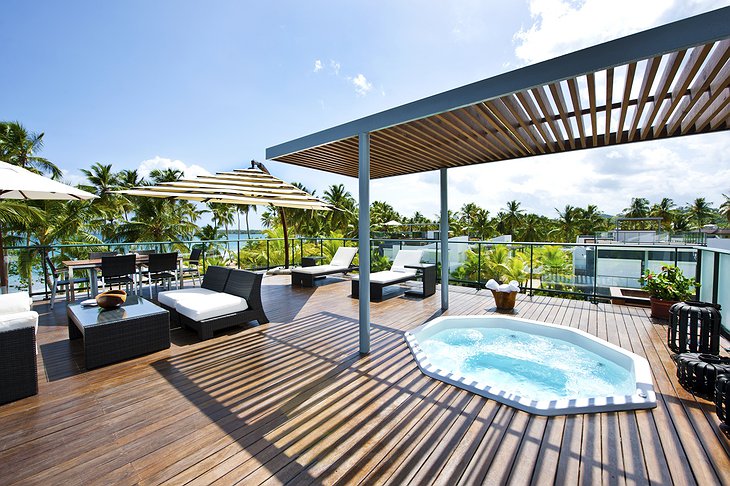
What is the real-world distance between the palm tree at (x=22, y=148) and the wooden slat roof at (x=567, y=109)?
22.0 meters

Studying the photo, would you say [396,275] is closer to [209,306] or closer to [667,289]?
[209,306]

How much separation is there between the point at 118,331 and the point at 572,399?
4.37 metres

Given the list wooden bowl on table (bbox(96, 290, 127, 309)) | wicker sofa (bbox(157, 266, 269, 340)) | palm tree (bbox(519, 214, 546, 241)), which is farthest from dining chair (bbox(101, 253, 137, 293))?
palm tree (bbox(519, 214, 546, 241))

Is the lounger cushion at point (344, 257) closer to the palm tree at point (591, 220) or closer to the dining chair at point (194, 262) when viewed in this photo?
the dining chair at point (194, 262)

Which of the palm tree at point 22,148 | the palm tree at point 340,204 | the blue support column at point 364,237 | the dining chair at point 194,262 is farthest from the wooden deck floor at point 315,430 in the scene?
the palm tree at point 340,204

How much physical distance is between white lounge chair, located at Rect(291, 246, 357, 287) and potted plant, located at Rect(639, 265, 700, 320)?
574cm

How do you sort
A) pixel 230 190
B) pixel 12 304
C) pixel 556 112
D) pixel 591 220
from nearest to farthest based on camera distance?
pixel 556 112, pixel 12 304, pixel 230 190, pixel 591 220

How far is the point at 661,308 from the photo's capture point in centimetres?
480

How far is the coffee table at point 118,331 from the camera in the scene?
328 centimetres

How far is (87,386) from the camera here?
2912 mm

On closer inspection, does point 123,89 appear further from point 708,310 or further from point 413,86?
point 708,310

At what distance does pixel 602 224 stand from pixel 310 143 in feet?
178

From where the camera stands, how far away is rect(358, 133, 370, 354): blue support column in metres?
3.66

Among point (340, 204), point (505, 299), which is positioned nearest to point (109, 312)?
point (505, 299)
